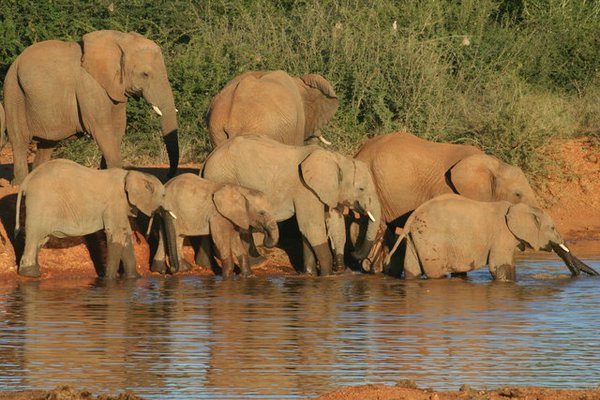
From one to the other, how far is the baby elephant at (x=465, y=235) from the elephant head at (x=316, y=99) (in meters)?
3.84

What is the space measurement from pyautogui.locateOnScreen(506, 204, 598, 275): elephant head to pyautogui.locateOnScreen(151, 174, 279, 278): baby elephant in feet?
7.26

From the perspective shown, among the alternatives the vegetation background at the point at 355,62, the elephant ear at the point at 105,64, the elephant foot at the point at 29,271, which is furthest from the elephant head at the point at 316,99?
the elephant foot at the point at 29,271

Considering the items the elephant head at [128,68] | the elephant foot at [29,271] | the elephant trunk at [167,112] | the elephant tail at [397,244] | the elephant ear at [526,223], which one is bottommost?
the elephant foot at [29,271]

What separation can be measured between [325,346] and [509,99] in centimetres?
1121

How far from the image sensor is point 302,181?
16.1 m

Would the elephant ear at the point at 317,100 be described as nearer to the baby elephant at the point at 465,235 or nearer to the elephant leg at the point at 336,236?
the elephant leg at the point at 336,236

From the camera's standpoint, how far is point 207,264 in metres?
16.3

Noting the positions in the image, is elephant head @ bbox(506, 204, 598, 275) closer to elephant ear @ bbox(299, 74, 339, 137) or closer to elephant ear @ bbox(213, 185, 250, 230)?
elephant ear @ bbox(213, 185, 250, 230)

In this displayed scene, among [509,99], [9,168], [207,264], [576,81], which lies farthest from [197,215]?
[576,81]

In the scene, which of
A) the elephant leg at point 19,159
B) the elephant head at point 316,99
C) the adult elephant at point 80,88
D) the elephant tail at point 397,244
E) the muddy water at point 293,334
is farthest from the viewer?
the elephant head at point 316,99

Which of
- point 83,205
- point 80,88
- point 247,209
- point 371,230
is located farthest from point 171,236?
point 80,88

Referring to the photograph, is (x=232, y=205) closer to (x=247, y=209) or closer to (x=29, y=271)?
(x=247, y=209)

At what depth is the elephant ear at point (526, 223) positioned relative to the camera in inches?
612

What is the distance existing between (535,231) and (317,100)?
4334 millimetres
